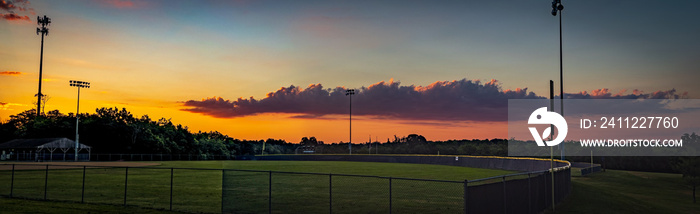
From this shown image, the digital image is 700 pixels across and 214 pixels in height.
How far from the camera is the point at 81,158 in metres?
83.2

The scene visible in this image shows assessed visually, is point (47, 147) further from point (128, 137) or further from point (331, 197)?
point (331, 197)

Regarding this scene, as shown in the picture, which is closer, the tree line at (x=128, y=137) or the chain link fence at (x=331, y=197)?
the chain link fence at (x=331, y=197)

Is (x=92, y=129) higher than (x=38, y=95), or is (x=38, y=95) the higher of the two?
(x=38, y=95)

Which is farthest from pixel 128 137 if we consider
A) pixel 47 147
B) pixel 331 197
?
pixel 331 197

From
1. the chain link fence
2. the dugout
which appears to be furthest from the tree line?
the chain link fence

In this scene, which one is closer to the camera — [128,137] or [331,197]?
[331,197]

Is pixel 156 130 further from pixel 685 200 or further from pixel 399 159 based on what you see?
pixel 685 200

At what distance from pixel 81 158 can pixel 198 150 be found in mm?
32122

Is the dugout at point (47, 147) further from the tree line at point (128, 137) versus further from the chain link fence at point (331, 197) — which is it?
the chain link fence at point (331, 197)

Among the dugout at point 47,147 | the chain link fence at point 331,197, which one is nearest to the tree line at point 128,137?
the dugout at point 47,147

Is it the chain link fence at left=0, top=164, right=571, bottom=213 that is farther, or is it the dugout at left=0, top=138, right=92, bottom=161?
the dugout at left=0, top=138, right=92, bottom=161

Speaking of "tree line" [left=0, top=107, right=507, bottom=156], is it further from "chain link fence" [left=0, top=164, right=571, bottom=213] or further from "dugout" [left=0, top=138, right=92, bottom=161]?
"chain link fence" [left=0, top=164, right=571, bottom=213]

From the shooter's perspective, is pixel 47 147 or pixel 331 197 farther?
pixel 47 147

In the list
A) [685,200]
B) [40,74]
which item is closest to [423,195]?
[685,200]
